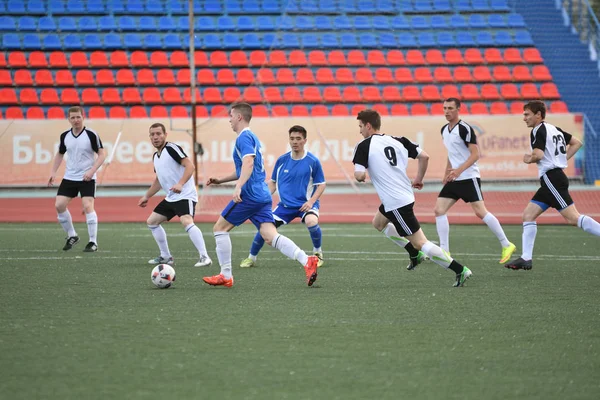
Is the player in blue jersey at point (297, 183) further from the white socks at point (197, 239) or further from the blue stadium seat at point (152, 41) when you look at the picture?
the blue stadium seat at point (152, 41)

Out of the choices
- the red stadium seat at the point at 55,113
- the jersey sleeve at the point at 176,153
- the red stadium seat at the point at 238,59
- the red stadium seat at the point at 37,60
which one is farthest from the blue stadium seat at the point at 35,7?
the jersey sleeve at the point at 176,153

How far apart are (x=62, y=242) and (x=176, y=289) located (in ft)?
17.8

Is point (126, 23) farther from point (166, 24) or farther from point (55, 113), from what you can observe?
point (55, 113)

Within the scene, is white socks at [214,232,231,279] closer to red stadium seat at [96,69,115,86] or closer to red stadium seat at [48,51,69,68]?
red stadium seat at [96,69,115,86]

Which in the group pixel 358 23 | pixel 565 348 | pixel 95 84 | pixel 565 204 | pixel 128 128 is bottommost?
pixel 565 348

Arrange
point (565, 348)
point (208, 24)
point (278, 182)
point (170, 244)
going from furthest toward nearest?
point (208, 24) → point (170, 244) → point (278, 182) → point (565, 348)

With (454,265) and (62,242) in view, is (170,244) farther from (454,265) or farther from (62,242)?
(454,265)

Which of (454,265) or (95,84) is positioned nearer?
(454,265)

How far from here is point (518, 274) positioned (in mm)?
9531

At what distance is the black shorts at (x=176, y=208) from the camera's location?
10484 millimetres

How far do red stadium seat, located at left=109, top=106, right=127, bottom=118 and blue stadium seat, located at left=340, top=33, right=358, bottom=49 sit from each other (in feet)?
21.9

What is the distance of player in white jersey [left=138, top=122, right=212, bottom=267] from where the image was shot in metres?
10.3

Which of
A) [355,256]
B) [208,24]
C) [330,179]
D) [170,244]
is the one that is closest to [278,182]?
[355,256]

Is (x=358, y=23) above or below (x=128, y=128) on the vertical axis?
above
